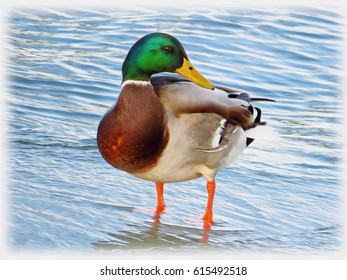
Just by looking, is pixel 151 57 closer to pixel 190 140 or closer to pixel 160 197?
pixel 190 140

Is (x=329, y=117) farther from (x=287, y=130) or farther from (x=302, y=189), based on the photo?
(x=302, y=189)

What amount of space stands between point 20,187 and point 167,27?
4.57m

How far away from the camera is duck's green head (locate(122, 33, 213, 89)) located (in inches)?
212

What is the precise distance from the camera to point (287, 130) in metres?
7.70

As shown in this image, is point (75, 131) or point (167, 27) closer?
point (75, 131)

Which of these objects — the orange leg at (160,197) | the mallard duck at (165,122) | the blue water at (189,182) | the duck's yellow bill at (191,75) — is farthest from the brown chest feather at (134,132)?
the orange leg at (160,197)

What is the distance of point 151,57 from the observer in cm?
541

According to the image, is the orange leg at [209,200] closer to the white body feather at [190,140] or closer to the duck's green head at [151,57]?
the white body feather at [190,140]

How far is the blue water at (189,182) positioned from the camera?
5484 millimetres

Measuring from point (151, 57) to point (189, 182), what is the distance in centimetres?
128

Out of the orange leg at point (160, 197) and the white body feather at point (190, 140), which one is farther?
the orange leg at point (160, 197)

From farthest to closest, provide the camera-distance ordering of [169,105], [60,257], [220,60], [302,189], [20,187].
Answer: [220,60] < [302,189] < [20,187] < [169,105] < [60,257]

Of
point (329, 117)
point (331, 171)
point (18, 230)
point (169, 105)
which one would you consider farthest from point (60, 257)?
point (329, 117)

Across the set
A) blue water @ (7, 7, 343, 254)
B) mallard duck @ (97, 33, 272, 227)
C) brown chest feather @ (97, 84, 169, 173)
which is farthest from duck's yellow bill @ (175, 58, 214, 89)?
blue water @ (7, 7, 343, 254)
